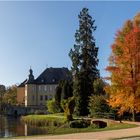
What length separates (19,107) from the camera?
116250 millimetres

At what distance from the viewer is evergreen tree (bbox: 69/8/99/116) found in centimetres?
6469

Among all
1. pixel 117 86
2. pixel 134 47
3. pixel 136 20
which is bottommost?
pixel 117 86

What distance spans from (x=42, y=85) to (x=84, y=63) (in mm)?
60135

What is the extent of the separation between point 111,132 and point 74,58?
3720 centimetres

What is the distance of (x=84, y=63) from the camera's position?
220 feet

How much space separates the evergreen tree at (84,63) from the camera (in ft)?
212

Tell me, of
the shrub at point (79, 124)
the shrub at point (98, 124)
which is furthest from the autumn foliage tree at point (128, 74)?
the shrub at point (79, 124)

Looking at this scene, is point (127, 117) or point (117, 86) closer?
point (117, 86)

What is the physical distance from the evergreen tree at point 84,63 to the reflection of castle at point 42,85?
53272mm

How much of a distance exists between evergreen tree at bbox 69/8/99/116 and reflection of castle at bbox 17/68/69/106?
5327 cm

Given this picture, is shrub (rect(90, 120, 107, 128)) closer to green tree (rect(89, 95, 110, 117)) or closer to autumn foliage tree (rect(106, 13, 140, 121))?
autumn foliage tree (rect(106, 13, 140, 121))

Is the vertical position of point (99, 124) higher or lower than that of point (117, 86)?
lower

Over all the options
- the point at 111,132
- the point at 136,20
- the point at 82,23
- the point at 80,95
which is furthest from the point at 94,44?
the point at 111,132

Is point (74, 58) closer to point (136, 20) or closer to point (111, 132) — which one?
point (136, 20)
